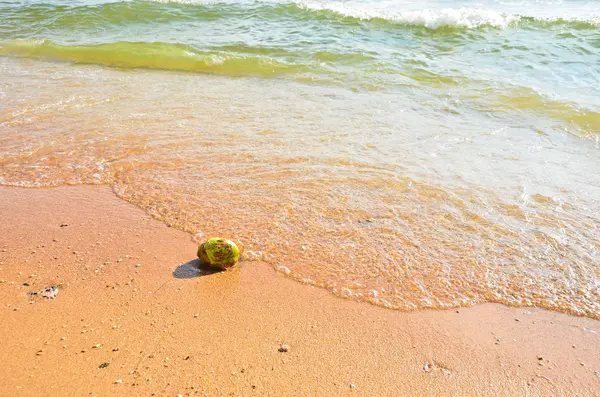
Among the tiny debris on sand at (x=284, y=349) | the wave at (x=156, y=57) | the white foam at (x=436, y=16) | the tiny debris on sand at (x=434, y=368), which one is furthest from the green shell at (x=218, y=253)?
the white foam at (x=436, y=16)

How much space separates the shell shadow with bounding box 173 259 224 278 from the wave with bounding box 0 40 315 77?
17.8ft

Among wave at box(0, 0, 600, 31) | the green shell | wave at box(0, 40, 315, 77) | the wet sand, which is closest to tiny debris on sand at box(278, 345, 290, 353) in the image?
the wet sand

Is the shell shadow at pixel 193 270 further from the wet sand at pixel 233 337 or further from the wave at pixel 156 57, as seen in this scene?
the wave at pixel 156 57

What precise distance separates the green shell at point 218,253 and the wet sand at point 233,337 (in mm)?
73

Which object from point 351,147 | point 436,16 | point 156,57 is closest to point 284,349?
point 351,147

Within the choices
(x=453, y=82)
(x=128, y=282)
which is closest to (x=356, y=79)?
(x=453, y=82)

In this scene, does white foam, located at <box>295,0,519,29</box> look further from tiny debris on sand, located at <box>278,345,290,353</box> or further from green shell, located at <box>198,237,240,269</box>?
tiny debris on sand, located at <box>278,345,290,353</box>

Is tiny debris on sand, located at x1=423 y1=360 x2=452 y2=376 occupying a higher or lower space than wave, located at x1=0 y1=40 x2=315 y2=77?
lower

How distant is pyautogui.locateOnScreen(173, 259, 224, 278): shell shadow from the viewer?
2.72 meters

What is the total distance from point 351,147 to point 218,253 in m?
2.26

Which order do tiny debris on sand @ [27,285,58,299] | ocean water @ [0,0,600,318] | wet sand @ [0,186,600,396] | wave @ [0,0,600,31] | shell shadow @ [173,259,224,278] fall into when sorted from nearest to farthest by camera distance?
wet sand @ [0,186,600,396] → tiny debris on sand @ [27,285,58,299] → shell shadow @ [173,259,224,278] → ocean water @ [0,0,600,318] → wave @ [0,0,600,31]

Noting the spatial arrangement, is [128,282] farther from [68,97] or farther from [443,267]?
[68,97]

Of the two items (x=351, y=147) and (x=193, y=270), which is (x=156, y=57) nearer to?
(x=351, y=147)

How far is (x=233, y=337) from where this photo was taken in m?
2.28
